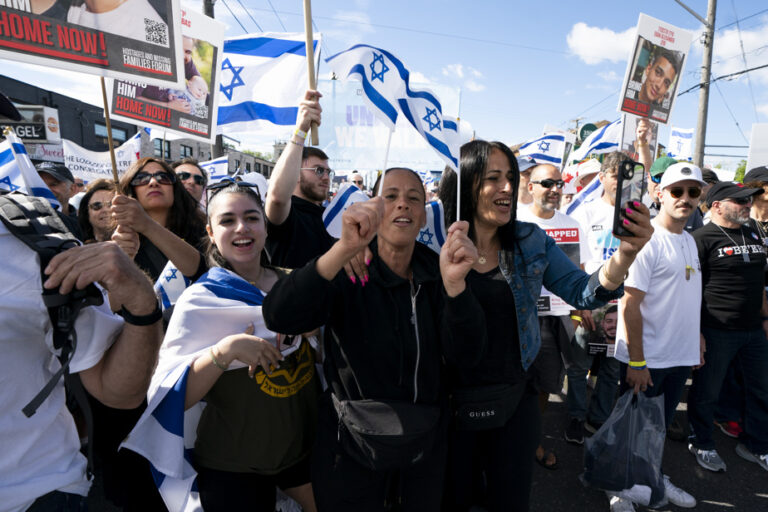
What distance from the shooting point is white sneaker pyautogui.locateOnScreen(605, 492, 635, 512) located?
2619 millimetres

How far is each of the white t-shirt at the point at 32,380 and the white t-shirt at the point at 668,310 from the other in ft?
9.51

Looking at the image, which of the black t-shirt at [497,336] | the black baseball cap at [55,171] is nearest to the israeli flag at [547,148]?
the black t-shirt at [497,336]

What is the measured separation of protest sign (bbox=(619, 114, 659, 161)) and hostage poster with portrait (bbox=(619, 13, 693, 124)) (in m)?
0.07

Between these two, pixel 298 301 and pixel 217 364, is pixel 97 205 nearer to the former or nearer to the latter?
pixel 217 364

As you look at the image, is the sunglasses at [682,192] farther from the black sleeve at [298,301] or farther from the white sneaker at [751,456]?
the black sleeve at [298,301]

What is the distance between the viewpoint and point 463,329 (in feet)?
4.99

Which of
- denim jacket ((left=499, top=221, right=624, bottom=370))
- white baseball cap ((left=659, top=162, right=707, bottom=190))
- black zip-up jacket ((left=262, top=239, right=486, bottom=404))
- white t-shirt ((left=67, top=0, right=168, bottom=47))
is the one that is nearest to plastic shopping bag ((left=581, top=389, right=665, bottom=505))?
denim jacket ((left=499, top=221, right=624, bottom=370))

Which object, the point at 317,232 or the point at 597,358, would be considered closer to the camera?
the point at 317,232

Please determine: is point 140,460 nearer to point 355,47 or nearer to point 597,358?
point 355,47

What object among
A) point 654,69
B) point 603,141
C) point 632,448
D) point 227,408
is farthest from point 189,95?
point 603,141

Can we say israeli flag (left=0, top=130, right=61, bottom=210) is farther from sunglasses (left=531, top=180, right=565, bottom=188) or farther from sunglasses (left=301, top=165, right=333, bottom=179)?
sunglasses (left=531, top=180, right=565, bottom=188)

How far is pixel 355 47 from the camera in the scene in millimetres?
1814

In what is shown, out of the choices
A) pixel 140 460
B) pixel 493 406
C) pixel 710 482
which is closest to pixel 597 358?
pixel 710 482

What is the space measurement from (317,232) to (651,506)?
9.46ft
